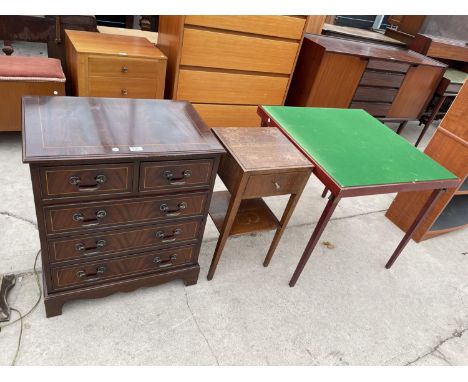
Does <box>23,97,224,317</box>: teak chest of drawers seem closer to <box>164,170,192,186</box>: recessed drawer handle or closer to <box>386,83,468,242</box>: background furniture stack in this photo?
<box>164,170,192,186</box>: recessed drawer handle

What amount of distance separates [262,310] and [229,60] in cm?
205

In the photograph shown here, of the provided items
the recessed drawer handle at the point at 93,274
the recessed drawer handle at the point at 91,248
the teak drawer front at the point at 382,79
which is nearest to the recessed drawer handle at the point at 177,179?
the recessed drawer handle at the point at 91,248

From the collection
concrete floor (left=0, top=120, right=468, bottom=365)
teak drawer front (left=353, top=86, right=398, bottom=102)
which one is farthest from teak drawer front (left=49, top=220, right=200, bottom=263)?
teak drawer front (left=353, top=86, right=398, bottom=102)

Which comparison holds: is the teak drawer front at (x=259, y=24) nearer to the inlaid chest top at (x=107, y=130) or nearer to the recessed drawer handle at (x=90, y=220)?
the inlaid chest top at (x=107, y=130)

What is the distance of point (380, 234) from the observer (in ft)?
9.23

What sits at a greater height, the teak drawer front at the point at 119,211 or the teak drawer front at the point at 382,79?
the teak drawer front at the point at 382,79

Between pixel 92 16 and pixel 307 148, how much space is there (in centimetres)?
241

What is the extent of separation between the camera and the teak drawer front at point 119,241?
1494mm

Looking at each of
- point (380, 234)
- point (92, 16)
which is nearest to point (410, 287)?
point (380, 234)

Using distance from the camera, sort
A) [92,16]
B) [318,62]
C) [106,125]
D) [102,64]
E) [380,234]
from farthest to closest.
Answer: [318,62] < [92,16] < [380,234] < [102,64] < [106,125]

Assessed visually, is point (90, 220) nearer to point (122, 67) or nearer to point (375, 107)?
point (122, 67)

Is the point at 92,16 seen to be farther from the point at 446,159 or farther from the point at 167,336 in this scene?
the point at 446,159

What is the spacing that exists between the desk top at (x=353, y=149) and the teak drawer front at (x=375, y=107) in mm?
1370

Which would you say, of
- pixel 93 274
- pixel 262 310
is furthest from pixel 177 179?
pixel 262 310
